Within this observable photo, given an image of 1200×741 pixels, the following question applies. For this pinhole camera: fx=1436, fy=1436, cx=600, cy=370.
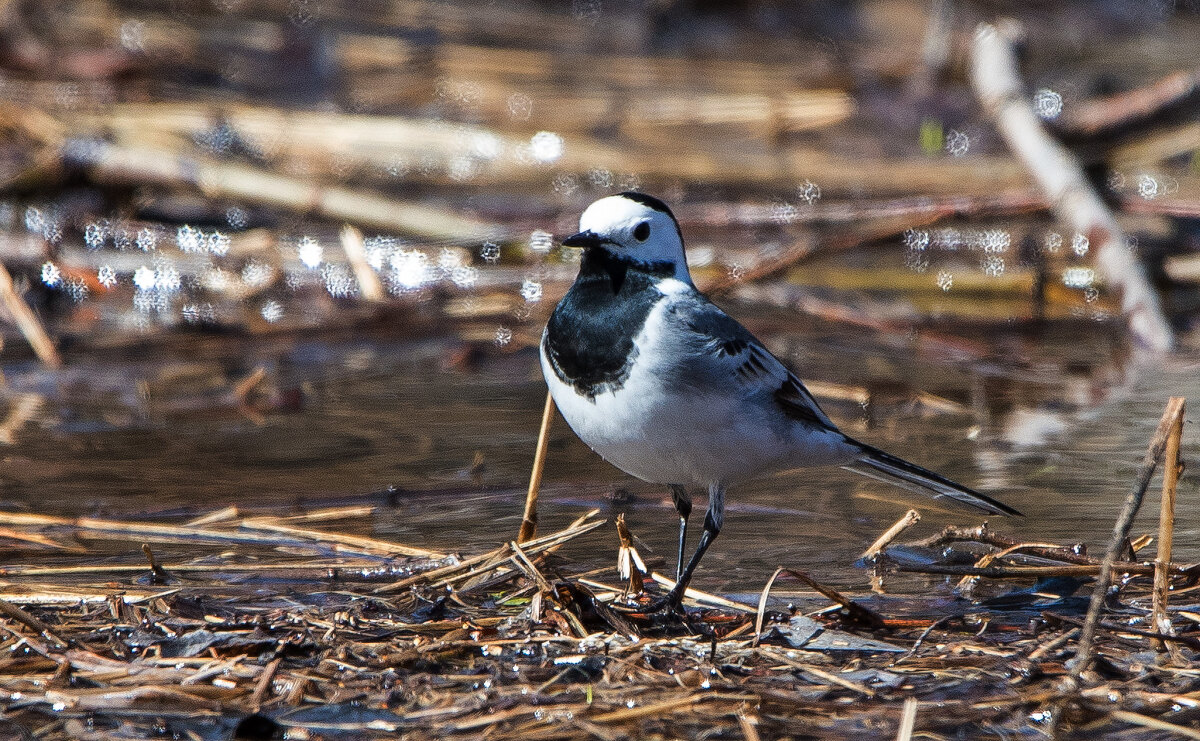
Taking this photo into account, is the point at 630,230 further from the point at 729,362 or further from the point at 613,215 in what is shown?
the point at 729,362

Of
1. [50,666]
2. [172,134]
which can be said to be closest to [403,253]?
[172,134]

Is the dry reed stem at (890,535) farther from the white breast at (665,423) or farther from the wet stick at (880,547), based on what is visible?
the white breast at (665,423)

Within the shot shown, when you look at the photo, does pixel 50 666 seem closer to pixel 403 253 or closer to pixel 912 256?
pixel 403 253

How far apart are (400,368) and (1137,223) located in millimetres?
4071

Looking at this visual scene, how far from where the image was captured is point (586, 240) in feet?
12.6

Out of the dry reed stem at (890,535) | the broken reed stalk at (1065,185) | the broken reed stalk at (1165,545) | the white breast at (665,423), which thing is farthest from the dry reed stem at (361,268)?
the broken reed stalk at (1165,545)

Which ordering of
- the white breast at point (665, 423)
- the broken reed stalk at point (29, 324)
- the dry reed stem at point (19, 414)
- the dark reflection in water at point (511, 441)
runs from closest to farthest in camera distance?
the white breast at point (665, 423) < the dark reflection in water at point (511, 441) < the dry reed stem at point (19, 414) < the broken reed stalk at point (29, 324)

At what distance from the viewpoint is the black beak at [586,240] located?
3814mm

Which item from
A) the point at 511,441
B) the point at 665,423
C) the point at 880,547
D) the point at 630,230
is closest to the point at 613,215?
the point at 630,230

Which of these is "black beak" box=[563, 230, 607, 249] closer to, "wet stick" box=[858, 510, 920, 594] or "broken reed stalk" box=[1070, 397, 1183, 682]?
"wet stick" box=[858, 510, 920, 594]

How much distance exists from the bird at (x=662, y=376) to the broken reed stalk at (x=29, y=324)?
11.4 ft

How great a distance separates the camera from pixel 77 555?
4.07 m

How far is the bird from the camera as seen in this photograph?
3.66m

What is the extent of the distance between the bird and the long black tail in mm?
76
